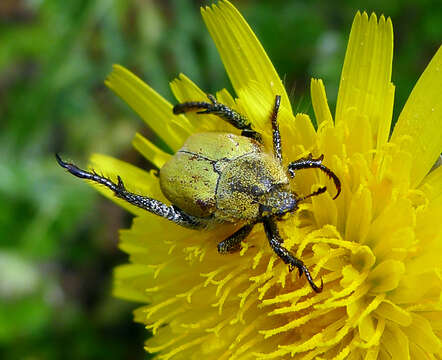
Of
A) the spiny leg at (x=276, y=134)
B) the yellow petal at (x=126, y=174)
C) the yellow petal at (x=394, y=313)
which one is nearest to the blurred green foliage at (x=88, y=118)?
the yellow petal at (x=126, y=174)

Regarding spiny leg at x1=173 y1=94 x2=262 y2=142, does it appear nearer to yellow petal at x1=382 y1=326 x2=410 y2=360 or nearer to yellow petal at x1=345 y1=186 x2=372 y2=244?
yellow petal at x1=345 y1=186 x2=372 y2=244

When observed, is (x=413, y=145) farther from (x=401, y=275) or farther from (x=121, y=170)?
(x=121, y=170)

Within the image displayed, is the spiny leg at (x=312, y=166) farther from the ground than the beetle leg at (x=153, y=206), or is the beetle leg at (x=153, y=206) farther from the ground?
the beetle leg at (x=153, y=206)

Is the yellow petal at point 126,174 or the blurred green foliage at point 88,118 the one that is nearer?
the yellow petal at point 126,174

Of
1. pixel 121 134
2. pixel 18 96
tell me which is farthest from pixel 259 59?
pixel 18 96

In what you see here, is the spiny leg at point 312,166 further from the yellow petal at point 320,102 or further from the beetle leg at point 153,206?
the beetle leg at point 153,206

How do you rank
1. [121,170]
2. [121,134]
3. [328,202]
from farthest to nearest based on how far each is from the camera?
[121,134], [121,170], [328,202]
